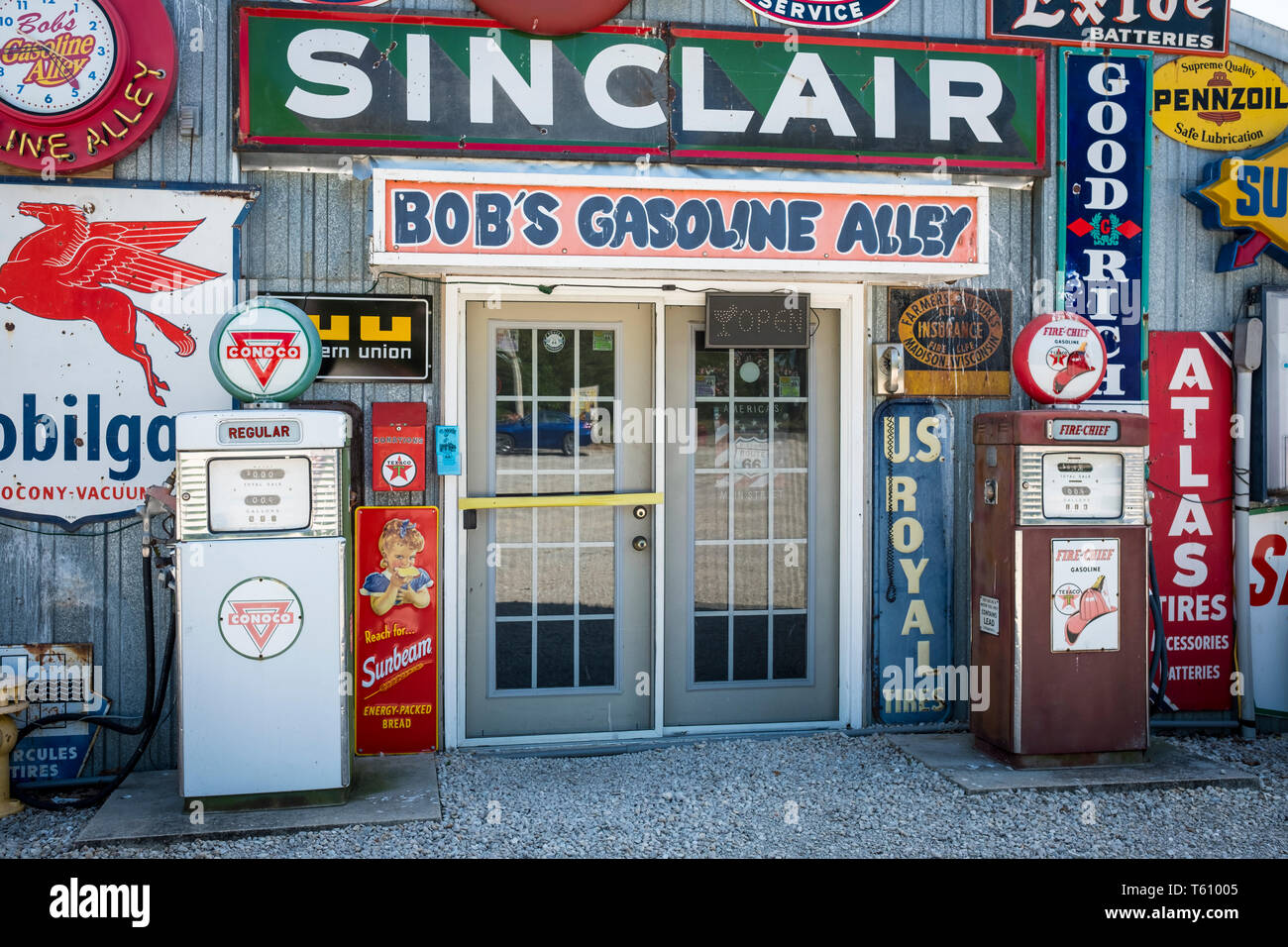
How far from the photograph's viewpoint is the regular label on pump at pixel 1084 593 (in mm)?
4977

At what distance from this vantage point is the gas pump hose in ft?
15.0

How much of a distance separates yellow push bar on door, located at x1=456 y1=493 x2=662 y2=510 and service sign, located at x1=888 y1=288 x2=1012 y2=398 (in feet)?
4.90

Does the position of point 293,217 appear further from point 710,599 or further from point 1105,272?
point 1105,272

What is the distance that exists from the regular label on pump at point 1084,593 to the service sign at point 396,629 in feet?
9.57

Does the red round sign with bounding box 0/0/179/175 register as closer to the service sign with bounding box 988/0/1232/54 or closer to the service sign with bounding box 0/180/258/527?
the service sign with bounding box 0/180/258/527

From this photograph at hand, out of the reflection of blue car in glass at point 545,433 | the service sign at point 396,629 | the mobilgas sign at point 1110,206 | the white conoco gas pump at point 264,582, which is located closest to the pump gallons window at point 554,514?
the reflection of blue car in glass at point 545,433

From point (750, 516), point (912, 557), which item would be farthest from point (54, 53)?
point (912, 557)

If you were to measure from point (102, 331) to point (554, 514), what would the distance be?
2250 mm

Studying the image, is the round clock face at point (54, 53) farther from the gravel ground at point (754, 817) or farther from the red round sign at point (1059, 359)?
the red round sign at point (1059, 359)

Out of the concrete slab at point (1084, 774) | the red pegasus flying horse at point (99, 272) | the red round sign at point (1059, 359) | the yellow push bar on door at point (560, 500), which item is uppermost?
the red pegasus flying horse at point (99, 272)

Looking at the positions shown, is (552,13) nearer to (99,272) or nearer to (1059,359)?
(99,272)

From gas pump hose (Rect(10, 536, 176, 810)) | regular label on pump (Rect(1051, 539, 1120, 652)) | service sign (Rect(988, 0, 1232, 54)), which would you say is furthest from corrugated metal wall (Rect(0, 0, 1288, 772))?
regular label on pump (Rect(1051, 539, 1120, 652))

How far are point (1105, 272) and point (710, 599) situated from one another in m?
2.71

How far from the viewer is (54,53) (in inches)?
187
